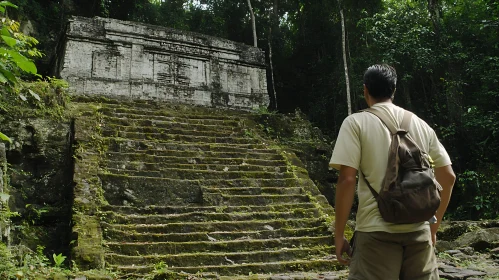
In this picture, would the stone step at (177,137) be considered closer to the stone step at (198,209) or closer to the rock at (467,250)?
the stone step at (198,209)

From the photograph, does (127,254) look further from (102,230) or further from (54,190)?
(54,190)

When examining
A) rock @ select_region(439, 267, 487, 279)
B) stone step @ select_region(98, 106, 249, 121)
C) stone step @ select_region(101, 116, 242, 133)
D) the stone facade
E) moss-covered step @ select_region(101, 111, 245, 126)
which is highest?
the stone facade

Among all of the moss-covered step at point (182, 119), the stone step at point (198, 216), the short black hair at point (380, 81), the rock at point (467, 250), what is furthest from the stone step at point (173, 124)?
the short black hair at point (380, 81)

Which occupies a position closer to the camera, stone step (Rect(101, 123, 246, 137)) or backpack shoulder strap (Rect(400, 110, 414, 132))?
backpack shoulder strap (Rect(400, 110, 414, 132))

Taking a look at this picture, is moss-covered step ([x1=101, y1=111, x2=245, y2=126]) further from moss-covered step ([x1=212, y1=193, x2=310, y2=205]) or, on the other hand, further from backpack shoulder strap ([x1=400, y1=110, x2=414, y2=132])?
backpack shoulder strap ([x1=400, y1=110, x2=414, y2=132])

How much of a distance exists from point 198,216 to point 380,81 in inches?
191

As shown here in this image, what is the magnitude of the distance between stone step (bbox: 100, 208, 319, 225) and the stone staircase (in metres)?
0.02

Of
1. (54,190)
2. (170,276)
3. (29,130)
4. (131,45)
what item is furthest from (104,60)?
(170,276)

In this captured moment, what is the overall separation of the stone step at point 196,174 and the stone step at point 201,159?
360mm

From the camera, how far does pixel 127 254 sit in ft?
18.8

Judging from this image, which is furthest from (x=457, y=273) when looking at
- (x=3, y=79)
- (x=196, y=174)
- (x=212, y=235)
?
(x=3, y=79)

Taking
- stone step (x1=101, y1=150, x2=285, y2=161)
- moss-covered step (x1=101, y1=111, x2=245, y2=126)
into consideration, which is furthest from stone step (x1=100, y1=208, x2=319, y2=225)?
moss-covered step (x1=101, y1=111, x2=245, y2=126)

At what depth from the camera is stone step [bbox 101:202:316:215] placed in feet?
21.8

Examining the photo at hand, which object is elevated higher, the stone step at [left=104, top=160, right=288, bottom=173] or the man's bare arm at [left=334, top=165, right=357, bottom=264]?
the stone step at [left=104, top=160, right=288, bottom=173]
